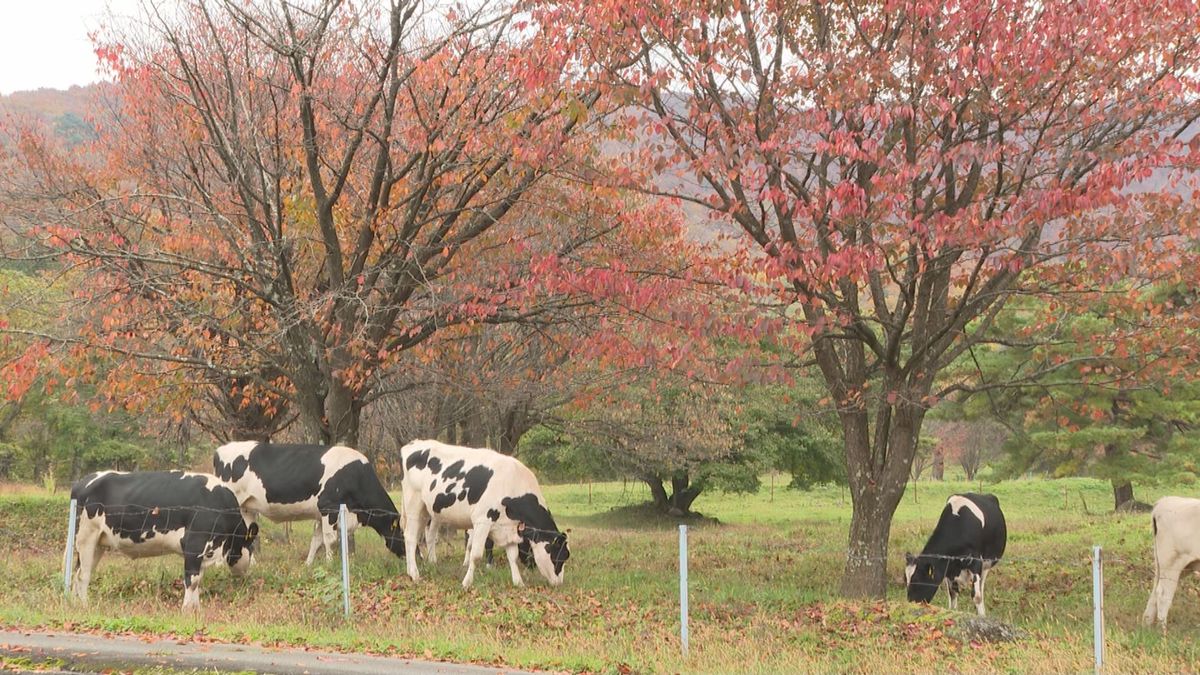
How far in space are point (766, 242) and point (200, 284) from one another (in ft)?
35.7

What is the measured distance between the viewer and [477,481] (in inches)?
597

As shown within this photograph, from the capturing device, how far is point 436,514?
1552cm

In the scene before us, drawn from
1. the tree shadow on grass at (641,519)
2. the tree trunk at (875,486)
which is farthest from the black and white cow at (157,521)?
the tree shadow on grass at (641,519)

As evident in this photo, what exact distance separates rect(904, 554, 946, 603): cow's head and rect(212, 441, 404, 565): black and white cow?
8053 millimetres

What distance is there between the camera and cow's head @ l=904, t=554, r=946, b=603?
14047mm

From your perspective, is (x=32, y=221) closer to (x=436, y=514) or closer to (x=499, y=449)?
(x=436, y=514)

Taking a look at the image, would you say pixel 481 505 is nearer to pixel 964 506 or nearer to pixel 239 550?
pixel 239 550

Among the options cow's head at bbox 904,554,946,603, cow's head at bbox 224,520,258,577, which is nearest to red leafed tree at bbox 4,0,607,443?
cow's head at bbox 224,520,258,577

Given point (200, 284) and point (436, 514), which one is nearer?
point (436, 514)

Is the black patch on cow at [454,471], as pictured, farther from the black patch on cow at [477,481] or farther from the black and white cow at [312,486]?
the black and white cow at [312,486]

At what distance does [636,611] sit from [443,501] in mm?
4510

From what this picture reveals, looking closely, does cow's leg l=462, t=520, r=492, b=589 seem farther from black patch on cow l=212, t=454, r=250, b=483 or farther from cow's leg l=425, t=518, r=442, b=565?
black patch on cow l=212, t=454, r=250, b=483

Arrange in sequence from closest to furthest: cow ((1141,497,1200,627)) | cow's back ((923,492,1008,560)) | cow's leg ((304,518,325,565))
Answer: cow ((1141,497,1200,627)) < cow's back ((923,492,1008,560)) < cow's leg ((304,518,325,565))

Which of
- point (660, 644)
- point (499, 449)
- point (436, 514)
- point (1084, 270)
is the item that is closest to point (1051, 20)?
point (1084, 270)
